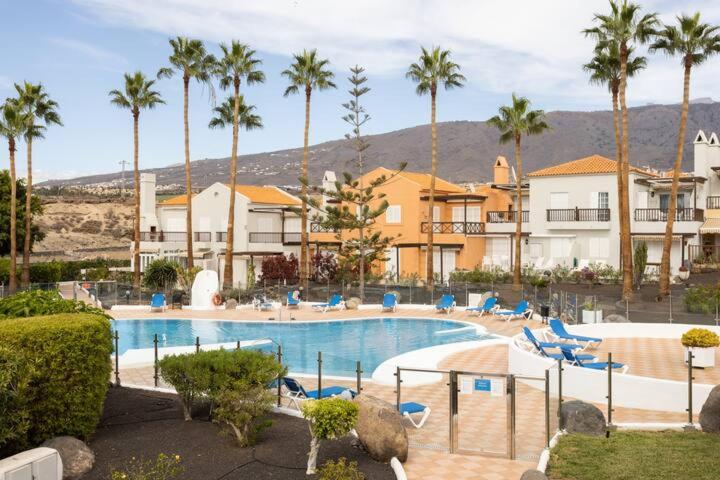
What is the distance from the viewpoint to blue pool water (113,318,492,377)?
20.6 metres

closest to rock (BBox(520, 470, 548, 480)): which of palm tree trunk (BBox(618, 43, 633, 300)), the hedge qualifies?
the hedge

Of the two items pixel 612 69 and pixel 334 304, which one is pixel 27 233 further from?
pixel 612 69

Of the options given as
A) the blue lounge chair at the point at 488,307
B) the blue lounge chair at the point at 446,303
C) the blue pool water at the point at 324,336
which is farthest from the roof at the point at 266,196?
the blue lounge chair at the point at 488,307

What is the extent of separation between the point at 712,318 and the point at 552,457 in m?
14.8

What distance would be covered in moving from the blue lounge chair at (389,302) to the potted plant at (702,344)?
582 inches

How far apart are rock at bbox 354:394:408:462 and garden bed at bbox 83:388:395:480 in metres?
0.18

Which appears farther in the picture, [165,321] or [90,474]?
[165,321]

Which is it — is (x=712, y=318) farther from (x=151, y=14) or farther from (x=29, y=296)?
(x=151, y=14)

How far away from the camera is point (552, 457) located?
9.69 metres

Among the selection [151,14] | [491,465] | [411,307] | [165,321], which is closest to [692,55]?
[411,307]

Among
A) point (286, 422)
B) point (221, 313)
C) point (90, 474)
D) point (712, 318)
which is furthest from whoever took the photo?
point (221, 313)

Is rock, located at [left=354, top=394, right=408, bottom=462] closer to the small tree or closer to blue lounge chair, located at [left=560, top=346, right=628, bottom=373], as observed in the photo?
the small tree

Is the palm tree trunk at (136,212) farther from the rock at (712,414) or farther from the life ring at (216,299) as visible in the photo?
the rock at (712,414)

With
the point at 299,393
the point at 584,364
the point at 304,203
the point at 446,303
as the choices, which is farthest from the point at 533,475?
the point at 304,203
